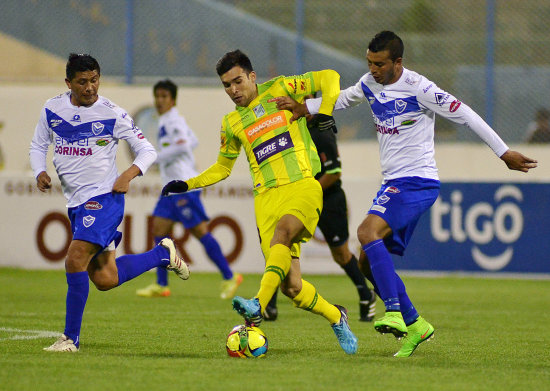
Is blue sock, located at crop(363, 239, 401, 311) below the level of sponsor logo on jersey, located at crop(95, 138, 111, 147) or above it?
below

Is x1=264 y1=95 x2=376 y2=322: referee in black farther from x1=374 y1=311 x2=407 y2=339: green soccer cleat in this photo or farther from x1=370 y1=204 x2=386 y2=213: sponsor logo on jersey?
x1=374 y1=311 x2=407 y2=339: green soccer cleat

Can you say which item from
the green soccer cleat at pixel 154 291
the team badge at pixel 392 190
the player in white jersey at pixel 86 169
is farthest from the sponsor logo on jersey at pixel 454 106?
the green soccer cleat at pixel 154 291

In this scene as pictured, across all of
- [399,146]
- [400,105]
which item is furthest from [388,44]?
[399,146]

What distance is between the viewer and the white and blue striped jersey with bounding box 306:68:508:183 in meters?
6.77

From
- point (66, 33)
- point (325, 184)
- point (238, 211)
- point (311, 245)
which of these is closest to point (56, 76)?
point (66, 33)

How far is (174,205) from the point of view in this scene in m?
11.4

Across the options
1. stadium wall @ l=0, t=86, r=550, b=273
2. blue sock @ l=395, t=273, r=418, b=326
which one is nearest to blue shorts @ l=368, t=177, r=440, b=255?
blue sock @ l=395, t=273, r=418, b=326

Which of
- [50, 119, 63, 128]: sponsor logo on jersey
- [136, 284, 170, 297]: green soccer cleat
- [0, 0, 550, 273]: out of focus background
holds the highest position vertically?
[0, 0, 550, 273]: out of focus background

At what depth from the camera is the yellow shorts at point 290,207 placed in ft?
21.7

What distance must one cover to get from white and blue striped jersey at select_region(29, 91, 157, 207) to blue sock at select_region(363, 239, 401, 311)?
166 centimetres

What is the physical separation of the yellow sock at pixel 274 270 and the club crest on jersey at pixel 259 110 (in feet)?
3.22

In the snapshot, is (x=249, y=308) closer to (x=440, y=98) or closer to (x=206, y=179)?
(x=206, y=179)

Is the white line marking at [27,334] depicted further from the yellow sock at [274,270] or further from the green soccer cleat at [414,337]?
the green soccer cleat at [414,337]

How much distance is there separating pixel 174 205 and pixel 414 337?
527cm
